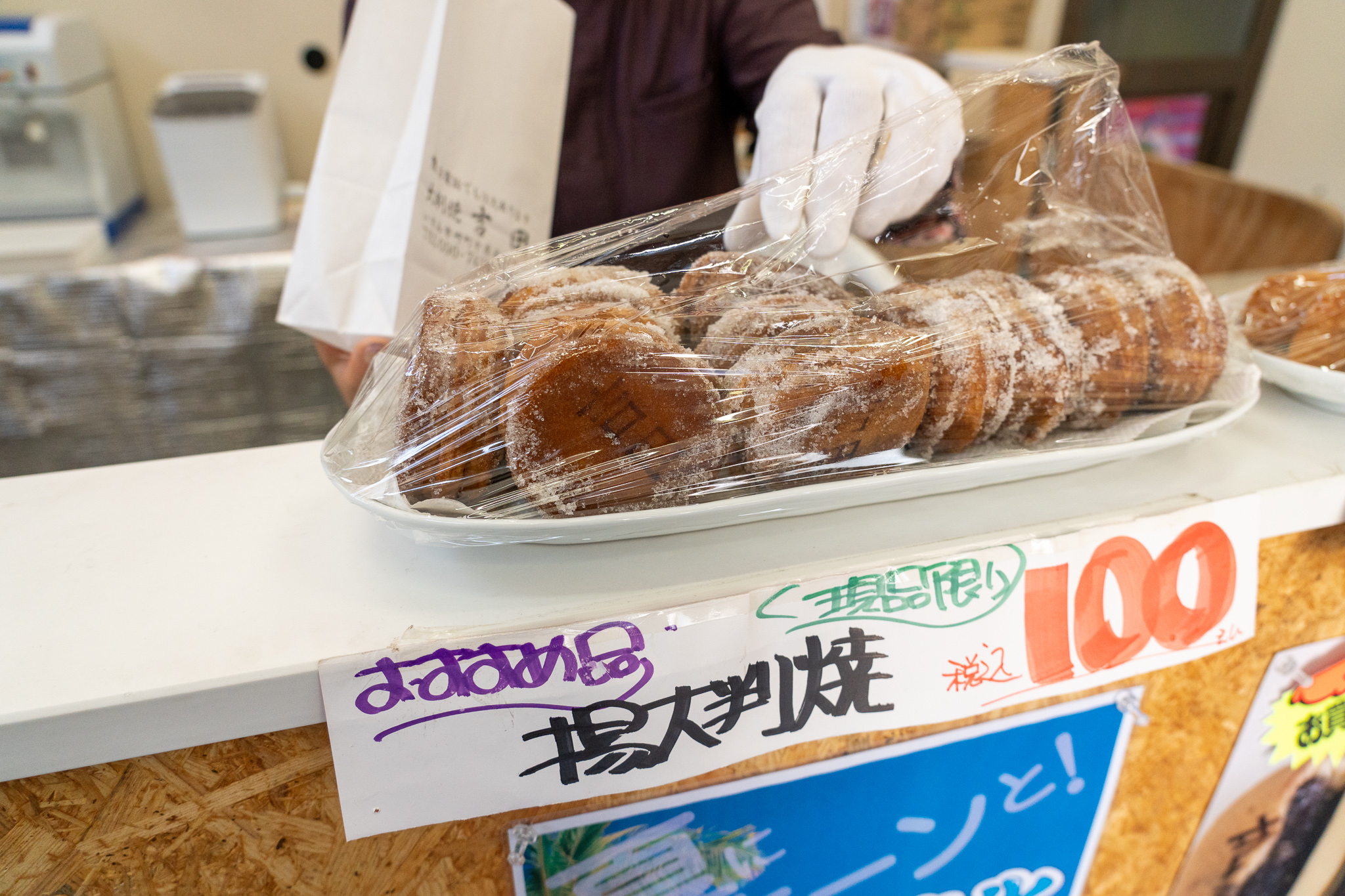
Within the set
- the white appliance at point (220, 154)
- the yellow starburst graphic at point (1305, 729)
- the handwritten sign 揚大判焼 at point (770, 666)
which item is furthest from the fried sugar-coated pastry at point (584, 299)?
the white appliance at point (220, 154)

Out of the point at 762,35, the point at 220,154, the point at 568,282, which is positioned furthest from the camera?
the point at 220,154

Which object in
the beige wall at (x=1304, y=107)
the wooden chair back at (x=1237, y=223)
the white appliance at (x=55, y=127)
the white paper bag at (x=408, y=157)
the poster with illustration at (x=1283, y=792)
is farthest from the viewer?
the beige wall at (x=1304, y=107)

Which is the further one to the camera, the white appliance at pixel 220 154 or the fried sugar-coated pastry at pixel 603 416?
the white appliance at pixel 220 154

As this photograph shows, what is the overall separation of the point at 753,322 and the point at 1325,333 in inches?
29.3

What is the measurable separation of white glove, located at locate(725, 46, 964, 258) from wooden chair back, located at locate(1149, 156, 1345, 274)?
1588 millimetres

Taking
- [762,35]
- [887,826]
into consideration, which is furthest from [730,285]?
[762,35]

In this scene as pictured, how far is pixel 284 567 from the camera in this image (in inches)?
24.4

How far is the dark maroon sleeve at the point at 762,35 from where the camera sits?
142 cm

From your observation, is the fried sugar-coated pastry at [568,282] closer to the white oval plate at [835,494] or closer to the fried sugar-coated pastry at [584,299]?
the fried sugar-coated pastry at [584,299]

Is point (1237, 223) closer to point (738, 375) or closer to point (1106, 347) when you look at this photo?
point (1106, 347)

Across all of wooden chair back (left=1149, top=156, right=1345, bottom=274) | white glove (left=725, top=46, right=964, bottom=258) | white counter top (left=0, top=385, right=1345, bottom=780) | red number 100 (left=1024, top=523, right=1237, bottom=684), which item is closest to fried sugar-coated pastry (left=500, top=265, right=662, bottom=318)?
white glove (left=725, top=46, right=964, bottom=258)

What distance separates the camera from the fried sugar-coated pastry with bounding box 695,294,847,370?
629 mm

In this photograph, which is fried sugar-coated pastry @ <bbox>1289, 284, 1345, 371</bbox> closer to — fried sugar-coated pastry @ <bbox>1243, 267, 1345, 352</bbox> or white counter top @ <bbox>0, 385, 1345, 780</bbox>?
fried sugar-coated pastry @ <bbox>1243, 267, 1345, 352</bbox>

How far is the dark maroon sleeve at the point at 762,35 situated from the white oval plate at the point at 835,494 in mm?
A: 975
